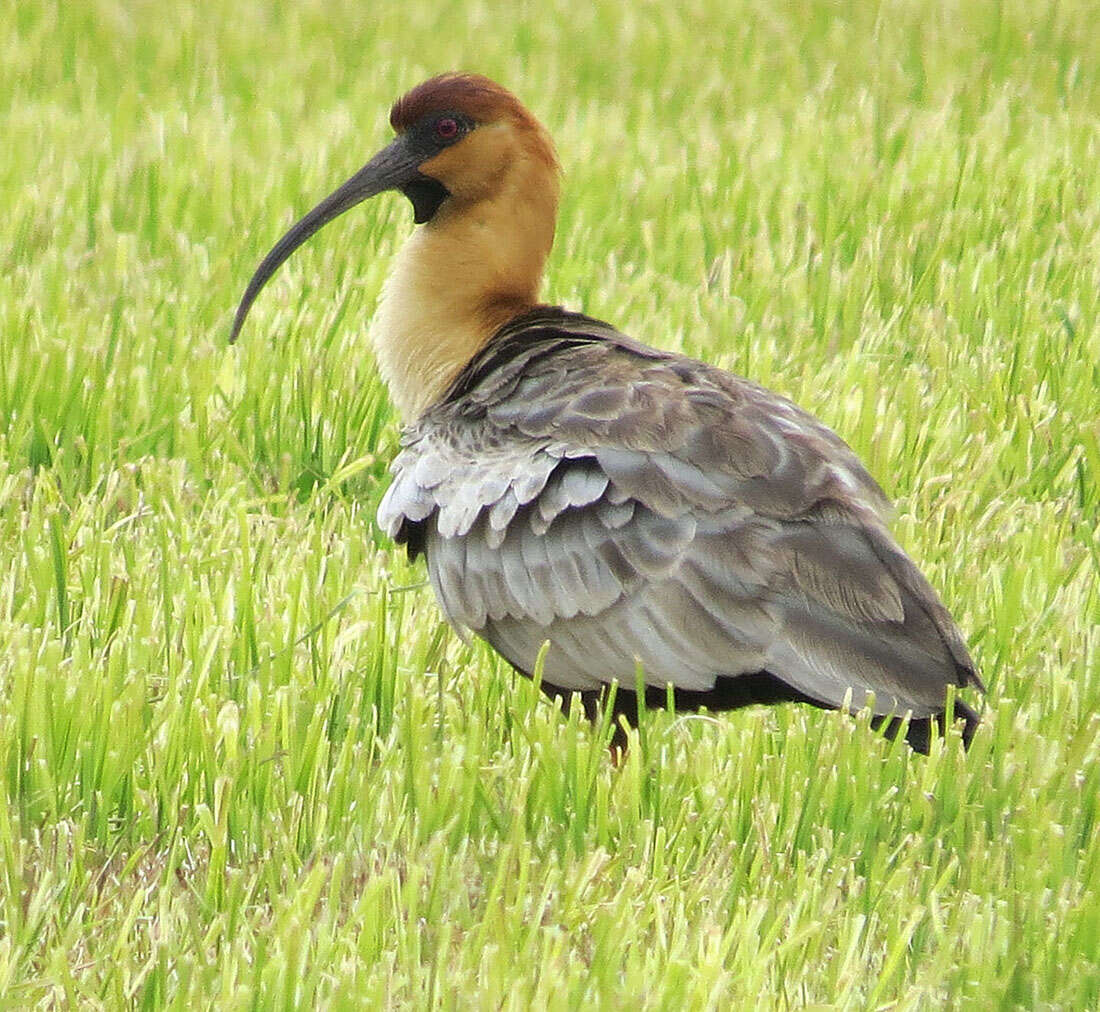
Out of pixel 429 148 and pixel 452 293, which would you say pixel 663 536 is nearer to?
pixel 452 293

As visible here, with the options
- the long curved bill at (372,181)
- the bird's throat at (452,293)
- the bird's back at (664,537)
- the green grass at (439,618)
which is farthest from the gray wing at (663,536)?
the long curved bill at (372,181)

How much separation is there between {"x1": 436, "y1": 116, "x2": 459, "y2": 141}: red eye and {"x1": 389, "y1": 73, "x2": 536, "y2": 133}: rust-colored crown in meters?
0.03

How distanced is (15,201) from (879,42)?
533 centimetres

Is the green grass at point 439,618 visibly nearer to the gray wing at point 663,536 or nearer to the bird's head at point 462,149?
the gray wing at point 663,536

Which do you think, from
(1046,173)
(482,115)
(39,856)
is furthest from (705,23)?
(39,856)

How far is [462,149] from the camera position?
4.63m

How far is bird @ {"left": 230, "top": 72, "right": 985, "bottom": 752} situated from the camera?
344 centimetres

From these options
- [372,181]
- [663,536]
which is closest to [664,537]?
[663,536]

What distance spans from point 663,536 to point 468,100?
1510 mm

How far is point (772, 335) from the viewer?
242 inches

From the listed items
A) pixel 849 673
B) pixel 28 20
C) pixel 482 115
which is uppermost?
pixel 482 115

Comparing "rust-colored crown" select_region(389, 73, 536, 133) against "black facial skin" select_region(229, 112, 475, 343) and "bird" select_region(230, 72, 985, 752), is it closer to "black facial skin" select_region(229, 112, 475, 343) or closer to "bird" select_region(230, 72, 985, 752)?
"black facial skin" select_region(229, 112, 475, 343)

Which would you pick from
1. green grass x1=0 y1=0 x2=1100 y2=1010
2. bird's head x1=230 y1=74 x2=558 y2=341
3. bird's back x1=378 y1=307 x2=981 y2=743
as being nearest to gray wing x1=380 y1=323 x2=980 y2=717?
bird's back x1=378 y1=307 x2=981 y2=743

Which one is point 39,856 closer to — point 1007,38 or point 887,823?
point 887,823
